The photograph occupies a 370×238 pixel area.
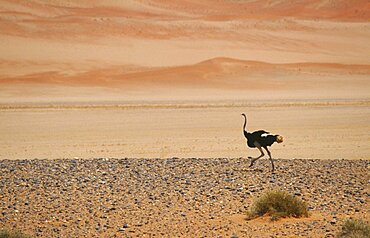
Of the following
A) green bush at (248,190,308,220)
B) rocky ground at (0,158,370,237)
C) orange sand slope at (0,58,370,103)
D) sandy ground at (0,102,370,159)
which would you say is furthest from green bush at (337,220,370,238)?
orange sand slope at (0,58,370,103)

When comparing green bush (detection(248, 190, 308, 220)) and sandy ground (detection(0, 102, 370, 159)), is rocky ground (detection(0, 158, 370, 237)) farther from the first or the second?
sandy ground (detection(0, 102, 370, 159))

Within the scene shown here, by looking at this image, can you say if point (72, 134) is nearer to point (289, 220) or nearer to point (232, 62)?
point (289, 220)

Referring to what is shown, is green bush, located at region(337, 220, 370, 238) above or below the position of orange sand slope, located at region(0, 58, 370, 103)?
below

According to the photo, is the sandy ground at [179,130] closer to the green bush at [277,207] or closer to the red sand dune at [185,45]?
the green bush at [277,207]

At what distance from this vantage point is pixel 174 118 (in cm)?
2858

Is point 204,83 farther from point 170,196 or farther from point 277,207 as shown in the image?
point 277,207

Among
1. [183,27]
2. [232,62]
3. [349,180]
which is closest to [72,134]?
[349,180]

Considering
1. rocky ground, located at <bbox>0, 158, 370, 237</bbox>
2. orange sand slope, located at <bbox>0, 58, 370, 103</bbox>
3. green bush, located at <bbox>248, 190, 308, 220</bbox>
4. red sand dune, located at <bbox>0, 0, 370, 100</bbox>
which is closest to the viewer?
rocky ground, located at <bbox>0, 158, 370, 237</bbox>

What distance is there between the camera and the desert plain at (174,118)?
34.2 feet

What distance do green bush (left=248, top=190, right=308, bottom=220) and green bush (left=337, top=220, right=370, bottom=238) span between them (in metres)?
1.25

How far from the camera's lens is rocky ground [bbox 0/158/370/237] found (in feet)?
31.5

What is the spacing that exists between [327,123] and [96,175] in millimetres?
14176

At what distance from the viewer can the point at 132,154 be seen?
17.8 metres

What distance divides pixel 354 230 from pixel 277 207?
5.43ft
